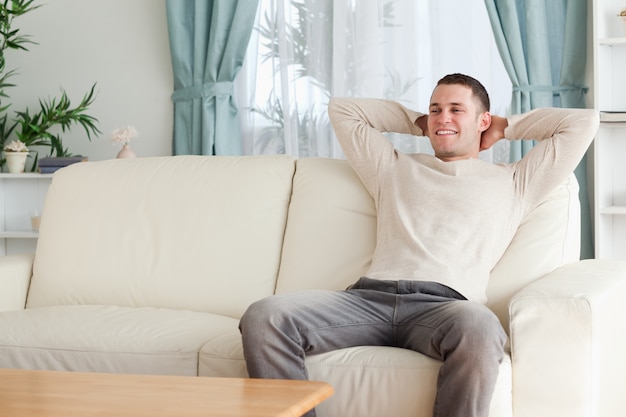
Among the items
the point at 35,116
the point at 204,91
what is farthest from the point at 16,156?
the point at 204,91

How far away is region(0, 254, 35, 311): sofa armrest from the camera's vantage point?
3.06 m

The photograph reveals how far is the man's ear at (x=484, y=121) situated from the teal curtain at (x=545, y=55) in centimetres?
101

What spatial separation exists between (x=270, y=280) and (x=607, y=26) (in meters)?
1.82

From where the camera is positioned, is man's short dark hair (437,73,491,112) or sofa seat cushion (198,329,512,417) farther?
man's short dark hair (437,73,491,112)

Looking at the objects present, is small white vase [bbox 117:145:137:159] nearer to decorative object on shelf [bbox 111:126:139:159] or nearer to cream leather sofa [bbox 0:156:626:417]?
decorative object on shelf [bbox 111:126:139:159]

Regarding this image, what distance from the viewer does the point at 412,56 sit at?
4148 mm

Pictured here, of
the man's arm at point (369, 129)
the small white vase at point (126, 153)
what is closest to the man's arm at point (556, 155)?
the man's arm at point (369, 129)

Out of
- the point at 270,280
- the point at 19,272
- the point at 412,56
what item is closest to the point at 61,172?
the point at 19,272

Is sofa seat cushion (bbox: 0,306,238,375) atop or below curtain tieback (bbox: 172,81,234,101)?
below

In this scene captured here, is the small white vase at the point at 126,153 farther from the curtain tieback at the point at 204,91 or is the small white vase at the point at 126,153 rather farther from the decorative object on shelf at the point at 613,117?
the decorative object on shelf at the point at 613,117

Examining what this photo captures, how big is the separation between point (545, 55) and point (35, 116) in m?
2.57

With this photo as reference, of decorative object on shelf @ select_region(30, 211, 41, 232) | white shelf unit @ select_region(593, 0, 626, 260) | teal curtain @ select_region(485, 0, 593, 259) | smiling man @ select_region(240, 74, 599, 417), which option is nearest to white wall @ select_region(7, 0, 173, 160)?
decorative object on shelf @ select_region(30, 211, 41, 232)

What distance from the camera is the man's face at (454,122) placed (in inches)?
107

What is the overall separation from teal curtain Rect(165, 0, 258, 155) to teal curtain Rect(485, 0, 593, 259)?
1.25 m
